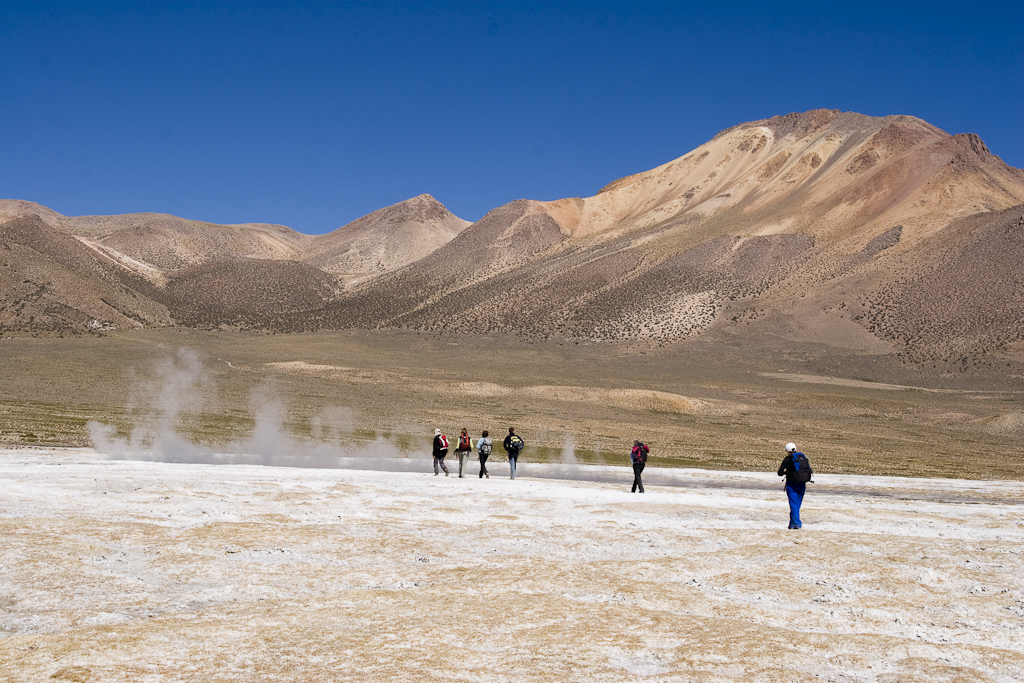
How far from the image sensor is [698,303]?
13888 centimetres

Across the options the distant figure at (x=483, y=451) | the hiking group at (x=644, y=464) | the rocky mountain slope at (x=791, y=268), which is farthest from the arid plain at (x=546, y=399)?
the rocky mountain slope at (x=791, y=268)

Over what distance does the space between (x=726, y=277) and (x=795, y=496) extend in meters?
133

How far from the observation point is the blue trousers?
18859 millimetres

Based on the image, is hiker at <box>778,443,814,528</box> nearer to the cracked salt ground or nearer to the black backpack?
the black backpack

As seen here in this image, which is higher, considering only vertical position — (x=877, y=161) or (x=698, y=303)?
(x=877, y=161)

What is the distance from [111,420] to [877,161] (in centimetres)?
16737

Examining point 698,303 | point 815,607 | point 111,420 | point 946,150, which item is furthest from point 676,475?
point 946,150

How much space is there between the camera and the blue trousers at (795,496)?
18.9 meters

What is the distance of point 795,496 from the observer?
1906 cm

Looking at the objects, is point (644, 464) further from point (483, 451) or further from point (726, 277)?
point (726, 277)

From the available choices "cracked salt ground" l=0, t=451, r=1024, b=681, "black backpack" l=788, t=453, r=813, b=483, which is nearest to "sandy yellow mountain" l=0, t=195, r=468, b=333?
"cracked salt ground" l=0, t=451, r=1024, b=681

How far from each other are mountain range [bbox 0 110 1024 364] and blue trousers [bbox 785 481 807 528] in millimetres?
97606

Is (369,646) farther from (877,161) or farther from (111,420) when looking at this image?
(877,161)

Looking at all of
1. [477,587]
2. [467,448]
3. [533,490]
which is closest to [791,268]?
[467,448]
